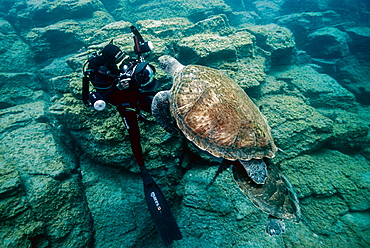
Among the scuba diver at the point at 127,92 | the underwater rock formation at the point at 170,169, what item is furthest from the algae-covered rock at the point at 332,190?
the scuba diver at the point at 127,92

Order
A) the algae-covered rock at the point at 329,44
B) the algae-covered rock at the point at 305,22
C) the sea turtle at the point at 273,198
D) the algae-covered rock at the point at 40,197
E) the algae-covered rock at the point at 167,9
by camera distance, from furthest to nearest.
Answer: the algae-covered rock at the point at 305,22, the algae-covered rock at the point at 167,9, the algae-covered rock at the point at 329,44, the algae-covered rock at the point at 40,197, the sea turtle at the point at 273,198

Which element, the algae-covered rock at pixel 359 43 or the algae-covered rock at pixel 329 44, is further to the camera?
the algae-covered rock at pixel 359 43

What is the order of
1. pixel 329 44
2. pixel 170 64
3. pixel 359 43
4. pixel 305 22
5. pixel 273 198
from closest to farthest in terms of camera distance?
pixel 273 198 → pixel 170 64 → pixel 329 44 → pixel 359 43 → pixel 305 22

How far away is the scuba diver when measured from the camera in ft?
7.54

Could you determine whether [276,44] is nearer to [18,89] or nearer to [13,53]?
[18,89]

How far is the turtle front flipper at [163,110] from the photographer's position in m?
2.57

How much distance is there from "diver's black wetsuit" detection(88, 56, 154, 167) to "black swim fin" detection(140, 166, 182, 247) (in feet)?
1.37

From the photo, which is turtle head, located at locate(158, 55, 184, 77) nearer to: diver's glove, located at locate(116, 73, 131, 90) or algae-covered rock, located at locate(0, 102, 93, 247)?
diver's glove, located at locate(116, 73, 131, 90)

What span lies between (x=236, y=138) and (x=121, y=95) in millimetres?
1956

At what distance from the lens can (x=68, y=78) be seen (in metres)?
3.81

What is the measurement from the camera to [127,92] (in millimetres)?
2623

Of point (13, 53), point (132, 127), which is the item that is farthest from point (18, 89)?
point (132, 127)

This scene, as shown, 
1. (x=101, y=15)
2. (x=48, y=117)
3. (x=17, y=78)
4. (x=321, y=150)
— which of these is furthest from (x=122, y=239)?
(x=101, y=15)

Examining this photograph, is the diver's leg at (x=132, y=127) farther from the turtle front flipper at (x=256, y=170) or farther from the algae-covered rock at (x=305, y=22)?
the algae-covered rock at (x=305, y=22)
